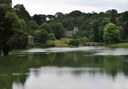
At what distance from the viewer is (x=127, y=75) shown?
3328 cm

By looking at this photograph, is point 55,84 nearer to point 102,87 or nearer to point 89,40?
point 102,87

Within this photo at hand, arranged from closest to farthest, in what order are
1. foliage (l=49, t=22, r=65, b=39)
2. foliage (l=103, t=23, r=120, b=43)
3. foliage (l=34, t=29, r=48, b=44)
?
foliage (l=103, t=23, r=120, b=43)
foliage (l=34, t=29, r=48, b=44)
foliage (l=49, t=22, r=65, b=39)

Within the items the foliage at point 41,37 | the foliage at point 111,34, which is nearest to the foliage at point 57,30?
the foliage at point 41,37

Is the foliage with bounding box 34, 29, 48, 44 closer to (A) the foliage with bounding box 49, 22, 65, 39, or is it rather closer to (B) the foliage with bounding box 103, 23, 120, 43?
(B) the foliage with bounding box 103, 23, 120, 43

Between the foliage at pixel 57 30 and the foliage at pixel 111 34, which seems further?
the foliage at pixel 57 30

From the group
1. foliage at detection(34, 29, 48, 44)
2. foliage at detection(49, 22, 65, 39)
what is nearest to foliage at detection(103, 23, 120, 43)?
foliage at detection(34, 29, 48, 44)

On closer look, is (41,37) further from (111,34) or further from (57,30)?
(57,30)

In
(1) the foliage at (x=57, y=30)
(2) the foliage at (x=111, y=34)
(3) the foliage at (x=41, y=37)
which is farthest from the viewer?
(1) the foliage at (x=57, y=30)

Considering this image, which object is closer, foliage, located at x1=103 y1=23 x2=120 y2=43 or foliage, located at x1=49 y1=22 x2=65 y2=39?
foliage, located at x1=103 y1=23 x2=120 y2=43

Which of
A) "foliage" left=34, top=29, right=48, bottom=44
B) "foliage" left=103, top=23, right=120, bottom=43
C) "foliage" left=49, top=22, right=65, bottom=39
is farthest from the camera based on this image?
"foliage" left=49, top=22, right=65, bottom=39

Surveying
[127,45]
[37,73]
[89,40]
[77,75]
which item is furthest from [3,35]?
[89,40]

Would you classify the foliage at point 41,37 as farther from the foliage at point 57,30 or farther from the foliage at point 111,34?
the foliage at point 57,30

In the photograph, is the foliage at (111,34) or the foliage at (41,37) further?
the foliage at (41,37)

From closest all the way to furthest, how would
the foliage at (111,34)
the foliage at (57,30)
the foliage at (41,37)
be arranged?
the foliage at (111,34), the foliage at (41,37), the foliage at (57,30)
